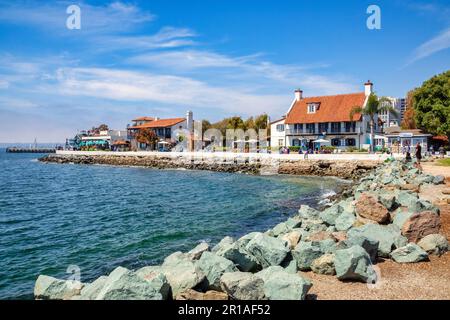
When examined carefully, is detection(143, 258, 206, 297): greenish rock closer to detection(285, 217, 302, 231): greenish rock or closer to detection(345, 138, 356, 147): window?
detection(285, 217, 302, 231): greenish rock

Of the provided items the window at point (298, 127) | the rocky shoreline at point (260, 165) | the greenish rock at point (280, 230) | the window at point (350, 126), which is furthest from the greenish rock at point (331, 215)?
the window at point (298, 127)

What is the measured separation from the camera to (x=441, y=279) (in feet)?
26.4

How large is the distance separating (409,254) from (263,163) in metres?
42.5

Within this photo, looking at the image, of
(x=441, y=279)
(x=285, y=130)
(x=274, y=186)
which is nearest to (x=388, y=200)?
(x=441, y=279)

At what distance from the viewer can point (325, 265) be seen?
28.2 feet

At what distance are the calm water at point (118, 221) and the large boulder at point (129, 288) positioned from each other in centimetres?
507

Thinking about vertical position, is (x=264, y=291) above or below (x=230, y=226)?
above

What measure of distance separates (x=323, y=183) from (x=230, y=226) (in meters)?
20.9

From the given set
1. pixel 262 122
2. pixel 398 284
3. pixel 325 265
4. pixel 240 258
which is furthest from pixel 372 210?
pixel 262 122

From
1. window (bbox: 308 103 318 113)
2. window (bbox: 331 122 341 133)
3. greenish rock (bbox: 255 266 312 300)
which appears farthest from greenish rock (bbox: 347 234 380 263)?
window (bbox: 308 103 318 113)

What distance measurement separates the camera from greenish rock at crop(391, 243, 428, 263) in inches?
360

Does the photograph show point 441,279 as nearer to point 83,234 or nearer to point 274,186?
point 83,234

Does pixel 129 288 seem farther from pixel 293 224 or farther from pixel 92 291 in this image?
pixel 293 224

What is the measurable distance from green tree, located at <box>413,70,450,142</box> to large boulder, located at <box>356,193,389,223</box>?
1678 inches
